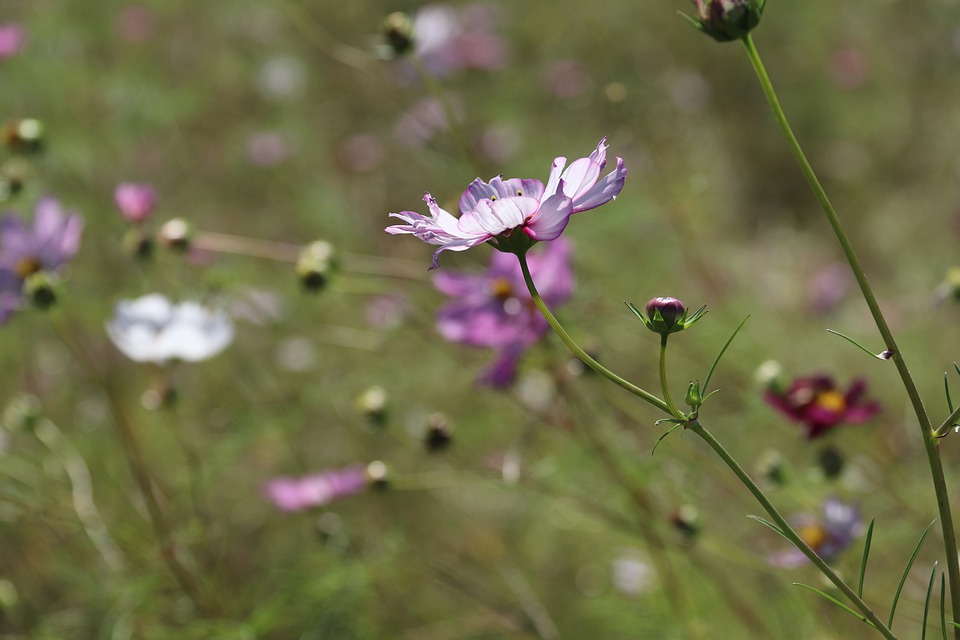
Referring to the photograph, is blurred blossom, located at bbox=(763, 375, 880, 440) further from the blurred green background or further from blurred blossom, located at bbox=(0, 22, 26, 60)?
blurred blossom, located at bbox=(0, 22, 26, 60)

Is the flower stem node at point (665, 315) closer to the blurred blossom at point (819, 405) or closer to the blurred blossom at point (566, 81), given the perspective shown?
the blurred blossom at point (819, 405)

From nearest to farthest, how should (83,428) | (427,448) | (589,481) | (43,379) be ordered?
(427,448) < (589,481) < (83,428) < (43,379)

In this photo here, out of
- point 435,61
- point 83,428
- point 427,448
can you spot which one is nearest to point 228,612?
point 427,448

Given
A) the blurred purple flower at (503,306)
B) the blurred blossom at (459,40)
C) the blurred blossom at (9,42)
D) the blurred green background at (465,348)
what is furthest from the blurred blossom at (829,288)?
the blurred blossom at (9,42)

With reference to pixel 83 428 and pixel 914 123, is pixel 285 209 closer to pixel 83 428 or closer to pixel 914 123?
pixel 83 428

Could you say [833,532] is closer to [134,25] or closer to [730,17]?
[730,17]

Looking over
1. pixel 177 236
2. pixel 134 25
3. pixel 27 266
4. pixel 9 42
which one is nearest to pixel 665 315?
pixel 177 236

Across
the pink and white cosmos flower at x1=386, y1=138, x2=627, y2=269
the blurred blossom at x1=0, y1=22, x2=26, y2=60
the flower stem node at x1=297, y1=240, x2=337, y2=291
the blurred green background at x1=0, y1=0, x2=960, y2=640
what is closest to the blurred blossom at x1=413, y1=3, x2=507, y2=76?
the blurred green background at x1=0, y1=0, x2=960, y2=640

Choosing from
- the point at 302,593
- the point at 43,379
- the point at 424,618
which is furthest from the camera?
the point at 43,379
